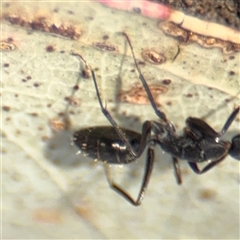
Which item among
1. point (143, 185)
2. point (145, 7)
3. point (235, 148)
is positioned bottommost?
point (143, 185)

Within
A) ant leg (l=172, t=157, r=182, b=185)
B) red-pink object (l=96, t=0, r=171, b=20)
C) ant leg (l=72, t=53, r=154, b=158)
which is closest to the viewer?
red-pink object (l=96, t=0, r=171, b=20)

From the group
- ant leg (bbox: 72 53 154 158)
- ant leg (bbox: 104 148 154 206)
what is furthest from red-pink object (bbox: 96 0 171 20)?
ant leg (bbox: 104 148 154 206)

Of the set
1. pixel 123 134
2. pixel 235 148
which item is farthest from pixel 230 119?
pixel 123 134

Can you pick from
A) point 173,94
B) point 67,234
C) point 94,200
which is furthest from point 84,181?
point 173,94

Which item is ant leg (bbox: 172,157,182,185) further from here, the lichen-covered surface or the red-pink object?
the red-pink object

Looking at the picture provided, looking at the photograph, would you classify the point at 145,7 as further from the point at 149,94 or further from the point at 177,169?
the point at 177,169
